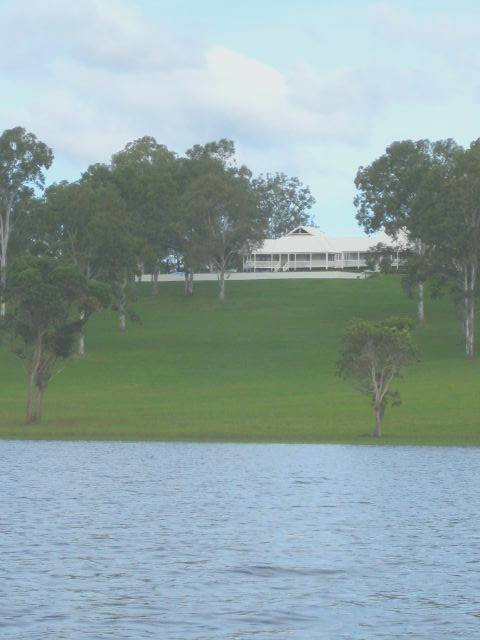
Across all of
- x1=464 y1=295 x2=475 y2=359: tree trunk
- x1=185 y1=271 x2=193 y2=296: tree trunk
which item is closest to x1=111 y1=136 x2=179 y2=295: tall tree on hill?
x1=185 y1=271 x2=193 y2=296: tree trunk

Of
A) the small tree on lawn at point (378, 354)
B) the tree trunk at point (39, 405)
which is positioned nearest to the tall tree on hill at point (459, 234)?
the small tree on lawn at point (378, 354)

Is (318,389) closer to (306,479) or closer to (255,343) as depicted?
(255,343)

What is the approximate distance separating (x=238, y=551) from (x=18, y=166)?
110610 mm

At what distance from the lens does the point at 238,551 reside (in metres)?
37.9

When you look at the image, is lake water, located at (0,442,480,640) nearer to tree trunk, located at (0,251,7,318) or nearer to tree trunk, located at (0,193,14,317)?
tree trunk, located at (0,251,7,318)

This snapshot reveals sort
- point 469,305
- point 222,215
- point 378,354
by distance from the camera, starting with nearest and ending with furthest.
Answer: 1. point 378,354
2. point 469,305
3. point 222,215

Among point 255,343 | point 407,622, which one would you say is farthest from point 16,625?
point 255,343

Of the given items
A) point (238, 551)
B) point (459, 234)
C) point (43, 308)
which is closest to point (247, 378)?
point (459, 234)

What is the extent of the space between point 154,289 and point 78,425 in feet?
329

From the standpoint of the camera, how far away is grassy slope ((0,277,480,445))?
80.8m

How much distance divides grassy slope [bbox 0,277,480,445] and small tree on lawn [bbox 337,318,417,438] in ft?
9.71

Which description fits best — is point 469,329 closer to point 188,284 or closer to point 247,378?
point 247,378

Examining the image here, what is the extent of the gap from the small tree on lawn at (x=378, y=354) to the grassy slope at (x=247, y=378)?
2.96 meters

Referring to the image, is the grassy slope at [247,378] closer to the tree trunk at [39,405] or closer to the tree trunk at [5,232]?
the tree trunk at [39,405]
